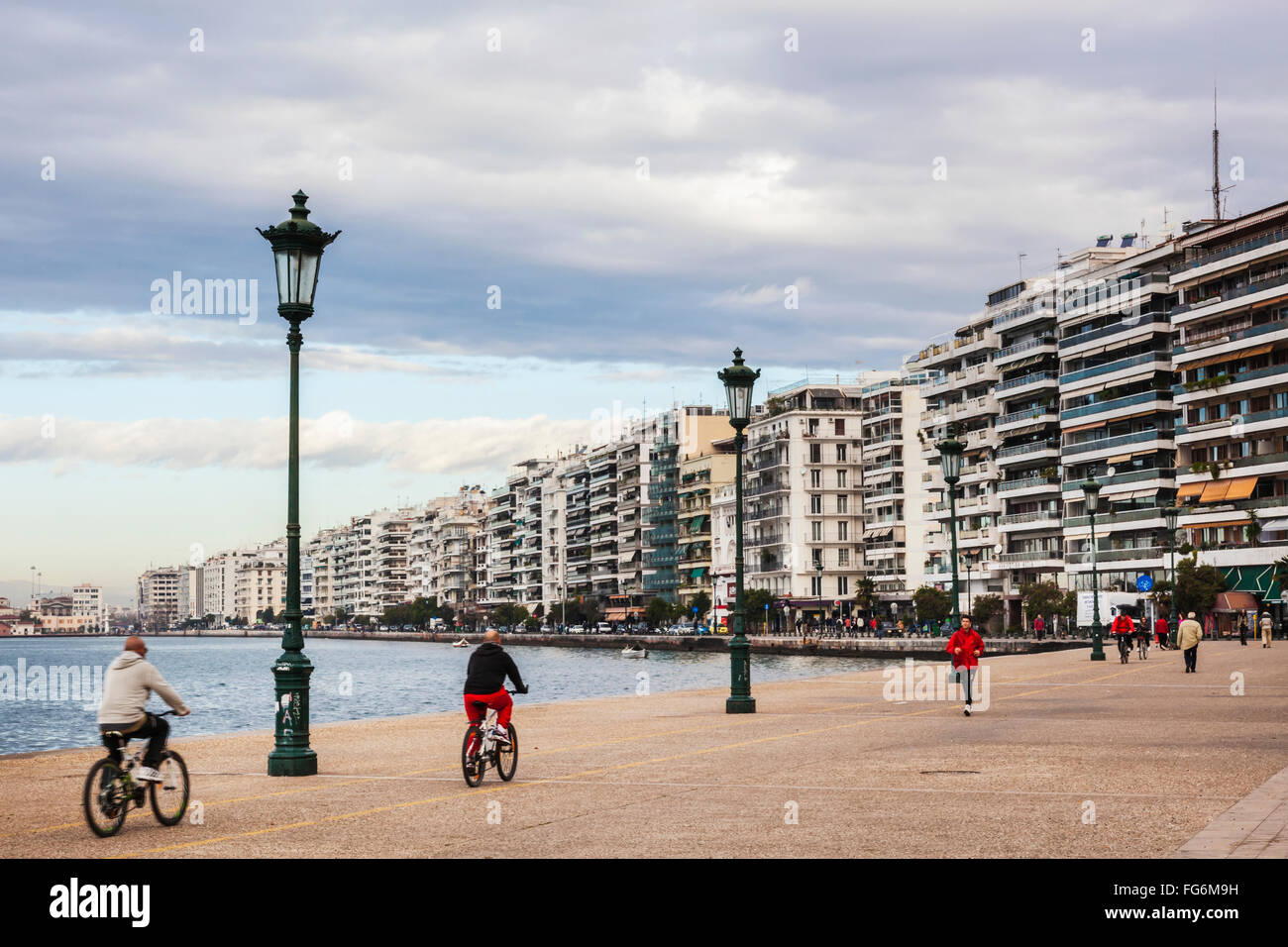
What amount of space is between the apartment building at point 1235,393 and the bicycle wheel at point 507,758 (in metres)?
78.1

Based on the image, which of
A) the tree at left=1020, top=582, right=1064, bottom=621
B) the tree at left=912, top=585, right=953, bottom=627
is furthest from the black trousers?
the tree at left=912, top=585, right=953, bottom=627

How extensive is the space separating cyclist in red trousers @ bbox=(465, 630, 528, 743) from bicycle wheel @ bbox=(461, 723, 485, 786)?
0.27 metres

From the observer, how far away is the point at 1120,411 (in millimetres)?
104125

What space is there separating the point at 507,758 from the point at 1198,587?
7658cm

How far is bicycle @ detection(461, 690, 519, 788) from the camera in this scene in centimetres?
1591

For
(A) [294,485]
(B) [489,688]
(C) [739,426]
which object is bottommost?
(B) [489,688]

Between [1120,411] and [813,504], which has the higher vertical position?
[1120,411]

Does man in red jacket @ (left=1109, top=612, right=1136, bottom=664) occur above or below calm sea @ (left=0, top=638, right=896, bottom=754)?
above

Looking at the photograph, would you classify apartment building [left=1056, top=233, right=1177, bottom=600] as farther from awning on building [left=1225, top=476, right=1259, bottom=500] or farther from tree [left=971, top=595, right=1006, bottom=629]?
awning on building [left=1225, top=476, right=1259, bottom=500]

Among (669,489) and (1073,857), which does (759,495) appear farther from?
(1073,857)

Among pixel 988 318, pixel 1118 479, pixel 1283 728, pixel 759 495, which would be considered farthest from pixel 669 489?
pixel 1283 728

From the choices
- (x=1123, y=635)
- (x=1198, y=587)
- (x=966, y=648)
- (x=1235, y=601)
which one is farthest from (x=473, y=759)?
(x=1235, y=601)

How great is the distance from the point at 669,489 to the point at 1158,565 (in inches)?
3036

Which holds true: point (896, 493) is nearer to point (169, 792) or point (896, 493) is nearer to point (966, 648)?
point (966, 648)
